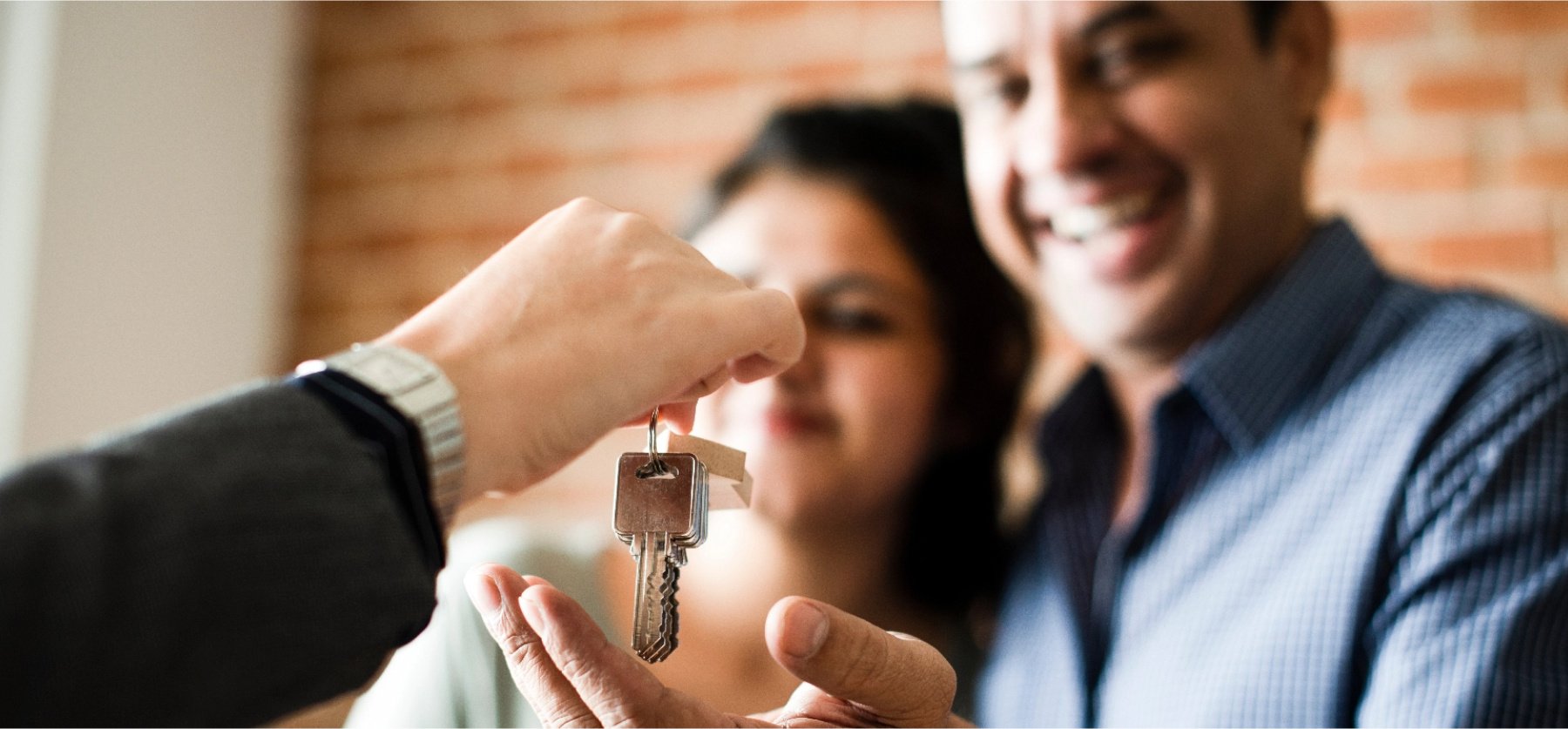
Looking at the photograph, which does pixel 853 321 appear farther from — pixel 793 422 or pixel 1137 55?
pixel 1137 55

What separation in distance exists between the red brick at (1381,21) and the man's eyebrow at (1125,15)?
0.73 meters

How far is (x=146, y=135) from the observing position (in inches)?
85.8

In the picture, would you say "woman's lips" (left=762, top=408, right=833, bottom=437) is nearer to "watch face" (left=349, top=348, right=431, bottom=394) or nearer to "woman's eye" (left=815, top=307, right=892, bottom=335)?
"woman's eye" (left=815, top=307, right=892, bottom=335)

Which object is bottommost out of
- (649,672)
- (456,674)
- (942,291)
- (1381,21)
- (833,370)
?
(456,674)

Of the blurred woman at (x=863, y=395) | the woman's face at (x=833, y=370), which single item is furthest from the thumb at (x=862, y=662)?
the woman's face at (x=833, y=370)

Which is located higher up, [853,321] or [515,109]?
[515,109]

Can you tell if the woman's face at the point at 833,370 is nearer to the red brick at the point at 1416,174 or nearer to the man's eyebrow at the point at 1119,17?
the man's eyebrow at the point at 1119,17

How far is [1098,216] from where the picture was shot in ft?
3.99

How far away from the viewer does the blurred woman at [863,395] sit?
53.4 inches

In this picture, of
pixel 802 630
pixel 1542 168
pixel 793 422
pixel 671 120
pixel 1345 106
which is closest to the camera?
pixel 802 630

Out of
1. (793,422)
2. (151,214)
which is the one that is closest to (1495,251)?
(793,422)

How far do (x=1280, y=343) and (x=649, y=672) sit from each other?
0.79 m

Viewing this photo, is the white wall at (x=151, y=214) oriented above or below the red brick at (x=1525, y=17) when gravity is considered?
below

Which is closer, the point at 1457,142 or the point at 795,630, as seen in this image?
the point at 795,630
